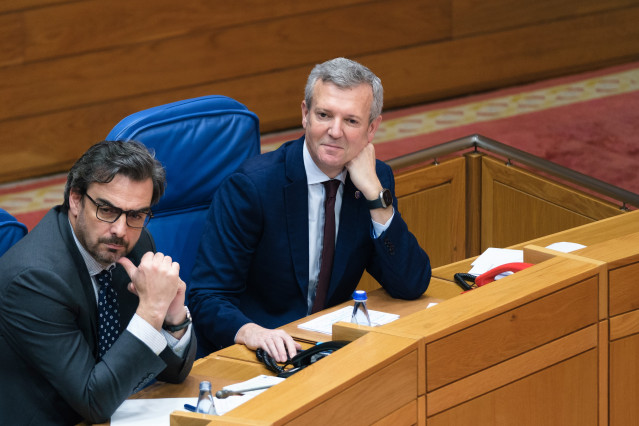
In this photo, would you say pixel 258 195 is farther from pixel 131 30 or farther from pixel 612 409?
pixel 131 30

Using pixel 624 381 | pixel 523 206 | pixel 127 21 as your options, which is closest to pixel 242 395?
pixel 624 381

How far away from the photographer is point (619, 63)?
22.1 feet

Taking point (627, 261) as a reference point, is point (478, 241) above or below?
below

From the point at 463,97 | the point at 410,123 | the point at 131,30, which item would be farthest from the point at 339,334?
the point at 463,97

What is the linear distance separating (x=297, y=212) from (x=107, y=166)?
2.33 ft

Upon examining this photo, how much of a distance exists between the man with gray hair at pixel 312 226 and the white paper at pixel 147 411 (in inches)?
18.9

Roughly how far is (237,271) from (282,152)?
1.18ft

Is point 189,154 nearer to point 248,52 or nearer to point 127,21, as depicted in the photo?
point 127,21

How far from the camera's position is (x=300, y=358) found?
7.57ft

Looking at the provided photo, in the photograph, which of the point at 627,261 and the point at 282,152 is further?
the point at 282,152

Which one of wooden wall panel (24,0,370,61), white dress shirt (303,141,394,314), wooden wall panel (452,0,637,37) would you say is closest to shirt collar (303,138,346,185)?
white dress shirt (303,141,394,314)

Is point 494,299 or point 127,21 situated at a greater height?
point 127,21

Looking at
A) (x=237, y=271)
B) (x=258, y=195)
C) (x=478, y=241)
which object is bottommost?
(x=478, y=241)

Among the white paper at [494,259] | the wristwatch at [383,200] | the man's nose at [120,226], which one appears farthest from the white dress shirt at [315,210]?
the man's nose at [120,226]
